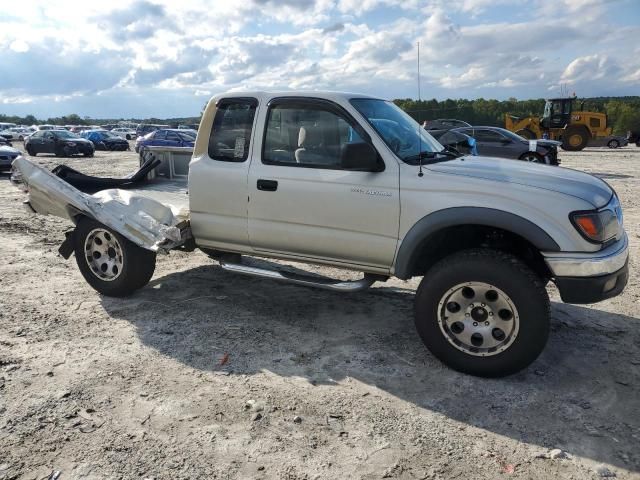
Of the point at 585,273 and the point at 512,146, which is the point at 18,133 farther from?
the point at 585,273

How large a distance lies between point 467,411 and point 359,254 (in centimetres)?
141

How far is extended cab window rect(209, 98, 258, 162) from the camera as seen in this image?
4500 millimetres

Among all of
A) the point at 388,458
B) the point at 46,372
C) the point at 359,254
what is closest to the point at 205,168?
the point at 359,254

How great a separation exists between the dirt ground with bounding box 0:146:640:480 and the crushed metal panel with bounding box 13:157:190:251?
29.8 inches

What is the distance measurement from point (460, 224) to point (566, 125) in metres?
28.4

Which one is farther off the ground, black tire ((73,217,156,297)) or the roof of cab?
the roof of cab

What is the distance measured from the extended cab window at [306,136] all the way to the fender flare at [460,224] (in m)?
0.82

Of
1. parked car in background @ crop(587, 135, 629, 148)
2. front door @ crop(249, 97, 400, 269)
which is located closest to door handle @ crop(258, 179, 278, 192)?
front door @ crop(249, 97, 400, 269)

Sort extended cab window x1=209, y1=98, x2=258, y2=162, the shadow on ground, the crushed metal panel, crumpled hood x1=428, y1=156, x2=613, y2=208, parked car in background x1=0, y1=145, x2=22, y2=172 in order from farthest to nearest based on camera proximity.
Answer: parked car in background x1=0, y1=145, x2=22, y2=172 < the crushed metal panel < extended cab window x1=209, y1=98, x2=258, y2=162 < crumpled hood x1=428, y1=156, x2=613, y2=208 < the shadow on ground

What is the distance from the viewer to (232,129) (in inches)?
181

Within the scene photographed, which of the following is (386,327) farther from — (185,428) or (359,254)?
(185,428)

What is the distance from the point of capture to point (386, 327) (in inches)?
178

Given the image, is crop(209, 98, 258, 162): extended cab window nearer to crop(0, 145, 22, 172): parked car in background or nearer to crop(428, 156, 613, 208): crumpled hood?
crop(428, 156, 613, 208): crumpled hood

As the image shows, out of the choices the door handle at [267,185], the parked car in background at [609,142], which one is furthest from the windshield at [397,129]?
the parked car in background at [609,142]
